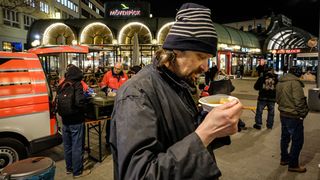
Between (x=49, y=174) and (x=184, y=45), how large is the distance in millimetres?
2630

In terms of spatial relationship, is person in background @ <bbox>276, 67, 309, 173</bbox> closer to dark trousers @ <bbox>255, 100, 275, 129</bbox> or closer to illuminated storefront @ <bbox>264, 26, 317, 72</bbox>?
dark trousers @ <bbox>255, 100, 275, 129</bbox>

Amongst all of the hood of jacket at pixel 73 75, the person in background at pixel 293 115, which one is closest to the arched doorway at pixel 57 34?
the hood of jacket at pixel 73 75

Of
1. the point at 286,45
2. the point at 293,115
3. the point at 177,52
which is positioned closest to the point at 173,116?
the point at 177,52

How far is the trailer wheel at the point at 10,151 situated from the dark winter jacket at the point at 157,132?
4622mm

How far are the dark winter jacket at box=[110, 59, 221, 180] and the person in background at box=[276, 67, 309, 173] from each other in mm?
4765

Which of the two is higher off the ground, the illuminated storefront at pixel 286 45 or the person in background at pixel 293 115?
the illuminated storefront at pixel 286 45

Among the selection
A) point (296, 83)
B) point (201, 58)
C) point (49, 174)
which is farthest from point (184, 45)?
point (296, 83)

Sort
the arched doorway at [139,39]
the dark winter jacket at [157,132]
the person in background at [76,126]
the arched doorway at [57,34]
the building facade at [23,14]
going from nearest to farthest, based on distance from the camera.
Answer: the dark winter jacket at [157,132], the person in background at [76,126], the arched doorway at [139,39], the arched doorway at [57,34], the building facade at [23,14]

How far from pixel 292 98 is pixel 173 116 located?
4.96 meters

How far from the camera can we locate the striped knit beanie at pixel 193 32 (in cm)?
132

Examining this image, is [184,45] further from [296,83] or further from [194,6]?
[296,83]

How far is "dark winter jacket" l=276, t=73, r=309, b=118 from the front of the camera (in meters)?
5.42

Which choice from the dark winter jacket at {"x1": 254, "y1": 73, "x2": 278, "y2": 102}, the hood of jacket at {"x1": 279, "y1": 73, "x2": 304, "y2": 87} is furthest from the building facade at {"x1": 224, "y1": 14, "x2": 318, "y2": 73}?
the hood of jacket at {"x1": 279, "y1": 73, "x2": 304, "y2": 87}

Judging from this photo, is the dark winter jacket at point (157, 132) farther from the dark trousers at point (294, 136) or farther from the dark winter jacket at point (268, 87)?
the dark winter jacket at point (268, 87)
